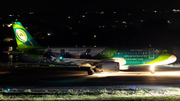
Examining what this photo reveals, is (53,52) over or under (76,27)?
under

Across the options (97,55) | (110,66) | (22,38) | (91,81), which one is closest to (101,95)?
(91,81)

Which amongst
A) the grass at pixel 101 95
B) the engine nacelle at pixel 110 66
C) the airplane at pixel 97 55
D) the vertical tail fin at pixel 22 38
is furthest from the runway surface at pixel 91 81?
the vertical tail fin at pixel 22 38

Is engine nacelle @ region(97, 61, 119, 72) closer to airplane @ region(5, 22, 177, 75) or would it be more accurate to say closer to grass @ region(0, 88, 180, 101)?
airplane @ region(5, 22, 177, 75)

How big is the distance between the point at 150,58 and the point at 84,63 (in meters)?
9.77

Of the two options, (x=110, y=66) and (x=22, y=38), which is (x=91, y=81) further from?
(x=22, y=38)

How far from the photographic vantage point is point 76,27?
468 feet

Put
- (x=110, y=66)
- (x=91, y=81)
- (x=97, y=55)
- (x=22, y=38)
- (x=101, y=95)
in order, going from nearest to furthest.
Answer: (x=101, y=95) → (x=91, y=81) → (x=110, y=66) → (x=97, y=55) → (x=22, y=38)

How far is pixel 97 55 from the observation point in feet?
96.9

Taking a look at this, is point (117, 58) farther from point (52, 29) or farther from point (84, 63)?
point (52, 29)

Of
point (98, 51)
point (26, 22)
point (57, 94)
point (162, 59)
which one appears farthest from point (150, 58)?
point (26, 22)

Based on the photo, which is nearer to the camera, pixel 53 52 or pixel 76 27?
pixel 53 52

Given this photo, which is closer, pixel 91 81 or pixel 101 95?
pixel 101 95

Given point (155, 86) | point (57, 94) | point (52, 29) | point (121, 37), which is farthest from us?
point (52, 29)

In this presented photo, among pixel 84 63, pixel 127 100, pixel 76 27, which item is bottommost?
pixel 127 100
